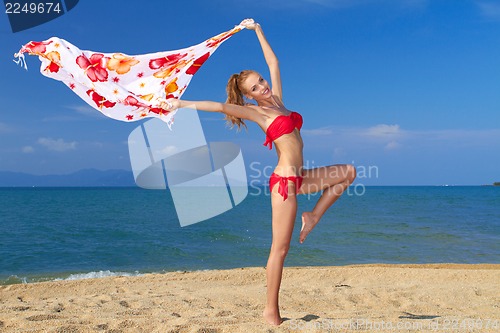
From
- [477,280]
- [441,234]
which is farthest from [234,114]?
[441,234]

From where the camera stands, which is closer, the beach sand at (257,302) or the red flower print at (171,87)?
the beach sand at (257,302)

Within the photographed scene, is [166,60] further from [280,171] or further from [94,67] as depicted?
[280,171]

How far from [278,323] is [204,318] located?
2.87ft

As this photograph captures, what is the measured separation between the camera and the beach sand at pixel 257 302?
4328mm

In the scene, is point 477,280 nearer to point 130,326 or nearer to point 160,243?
point 130,326

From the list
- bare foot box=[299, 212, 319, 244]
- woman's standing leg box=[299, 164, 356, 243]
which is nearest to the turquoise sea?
bare foot box=[299, 212, 319, 244]

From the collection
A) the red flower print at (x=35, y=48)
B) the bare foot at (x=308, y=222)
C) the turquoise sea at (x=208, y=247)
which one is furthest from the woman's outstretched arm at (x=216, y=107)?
the turquoise sea at (x=208, y=247)

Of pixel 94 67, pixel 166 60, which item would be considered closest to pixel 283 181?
pixel 166 60

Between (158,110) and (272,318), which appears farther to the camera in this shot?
(158,110)

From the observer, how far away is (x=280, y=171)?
432cm

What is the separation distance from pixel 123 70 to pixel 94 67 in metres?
0.29

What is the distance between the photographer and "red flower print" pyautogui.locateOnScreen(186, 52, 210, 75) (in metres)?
4.88

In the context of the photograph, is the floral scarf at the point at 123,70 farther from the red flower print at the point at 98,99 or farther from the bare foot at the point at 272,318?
the bare foot at the point at 272,318

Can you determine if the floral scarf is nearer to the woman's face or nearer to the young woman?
the young woman
